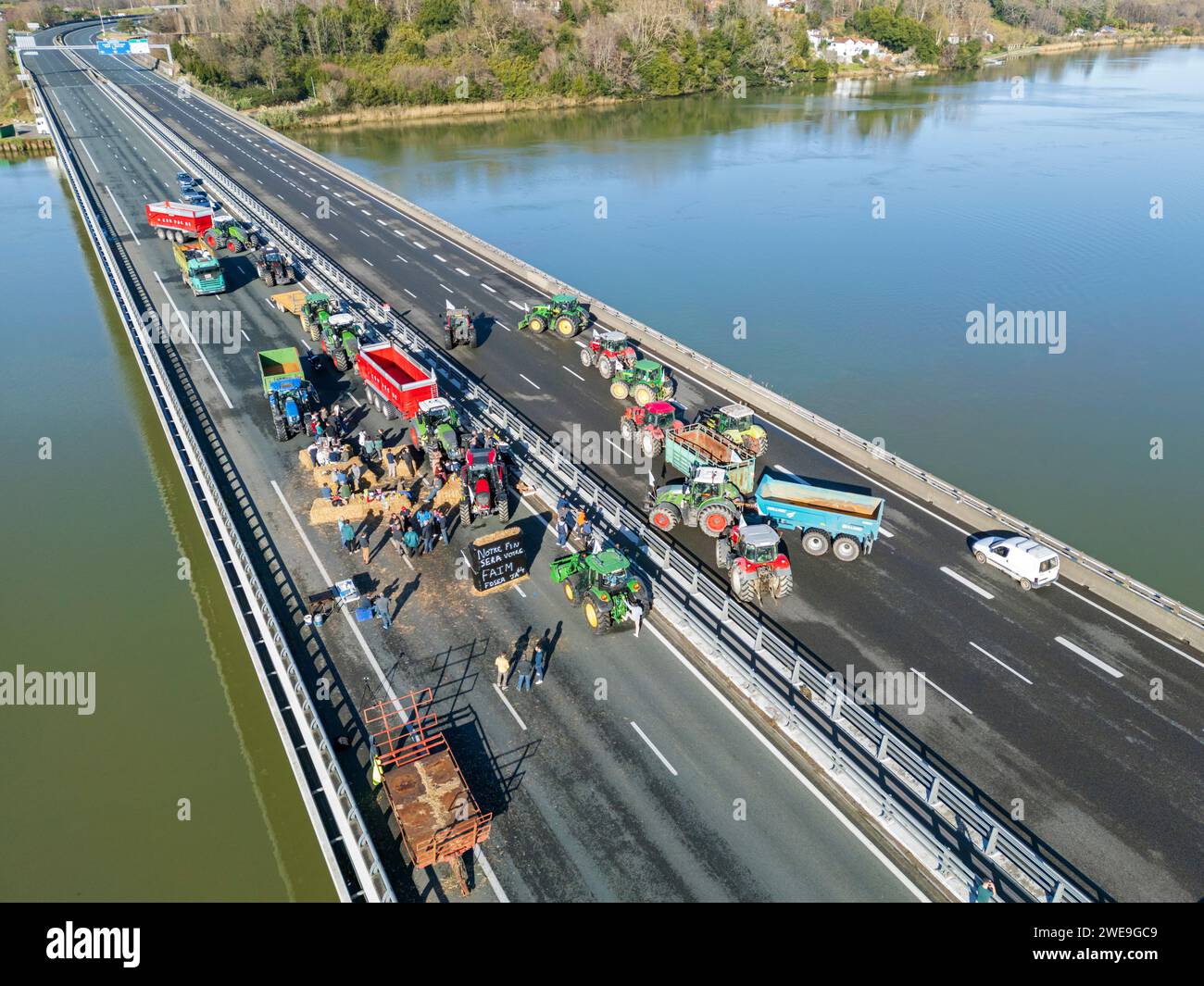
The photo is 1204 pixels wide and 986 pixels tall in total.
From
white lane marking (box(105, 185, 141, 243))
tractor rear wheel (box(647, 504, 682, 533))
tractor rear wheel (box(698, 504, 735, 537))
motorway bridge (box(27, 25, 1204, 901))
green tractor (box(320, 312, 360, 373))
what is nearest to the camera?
motorway bridge (box(27, 25, 1204, 901))

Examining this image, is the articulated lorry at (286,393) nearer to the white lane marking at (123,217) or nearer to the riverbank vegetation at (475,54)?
the white lane marking at (123,217)

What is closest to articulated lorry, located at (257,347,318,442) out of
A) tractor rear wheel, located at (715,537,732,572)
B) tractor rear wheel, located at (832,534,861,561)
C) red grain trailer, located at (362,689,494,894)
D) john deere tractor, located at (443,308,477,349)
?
john deere tractor, located at (443,308,477,349)

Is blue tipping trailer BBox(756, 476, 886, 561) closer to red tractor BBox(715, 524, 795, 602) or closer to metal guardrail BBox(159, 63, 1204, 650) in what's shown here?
red tractor BBox(715, 524, 795, 602)

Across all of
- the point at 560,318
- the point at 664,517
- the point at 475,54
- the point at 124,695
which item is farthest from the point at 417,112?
the point at 124,695

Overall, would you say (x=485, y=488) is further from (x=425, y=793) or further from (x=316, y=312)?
(x=316, y=312)

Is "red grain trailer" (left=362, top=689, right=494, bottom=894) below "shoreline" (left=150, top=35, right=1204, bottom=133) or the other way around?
below
